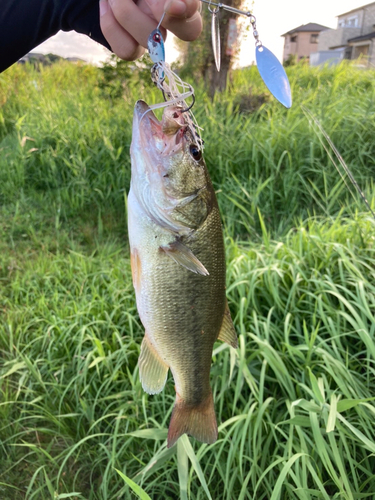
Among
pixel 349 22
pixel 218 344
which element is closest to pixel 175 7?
pixel 218 344

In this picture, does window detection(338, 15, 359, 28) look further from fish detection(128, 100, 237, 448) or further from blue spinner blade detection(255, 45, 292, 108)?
fish detection(128, 100, 237, 448)

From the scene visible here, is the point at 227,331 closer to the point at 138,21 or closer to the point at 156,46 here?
the point at 156,46

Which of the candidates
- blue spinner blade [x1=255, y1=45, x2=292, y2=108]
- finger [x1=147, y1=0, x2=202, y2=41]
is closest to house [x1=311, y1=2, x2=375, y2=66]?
finger [x1=147, y1=0, x2=202, y2=41]

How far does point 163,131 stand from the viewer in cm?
111

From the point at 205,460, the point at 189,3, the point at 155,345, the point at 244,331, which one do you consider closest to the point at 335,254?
the point at 244,331

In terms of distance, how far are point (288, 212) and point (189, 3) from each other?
9.18 ft

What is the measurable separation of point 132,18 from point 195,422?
1.32 meters

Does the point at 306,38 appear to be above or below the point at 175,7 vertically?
above

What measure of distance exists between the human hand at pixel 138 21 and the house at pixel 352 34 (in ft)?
127

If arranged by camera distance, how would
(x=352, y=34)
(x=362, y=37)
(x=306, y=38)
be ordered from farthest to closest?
(x=306, y=38) < (x=352, y=34) < (x=362, y=37)

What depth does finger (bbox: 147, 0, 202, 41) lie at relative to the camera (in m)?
1.05

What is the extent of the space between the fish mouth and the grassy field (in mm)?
1083

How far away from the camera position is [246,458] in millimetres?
1692

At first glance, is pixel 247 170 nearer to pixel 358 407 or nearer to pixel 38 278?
pixel 38 278
